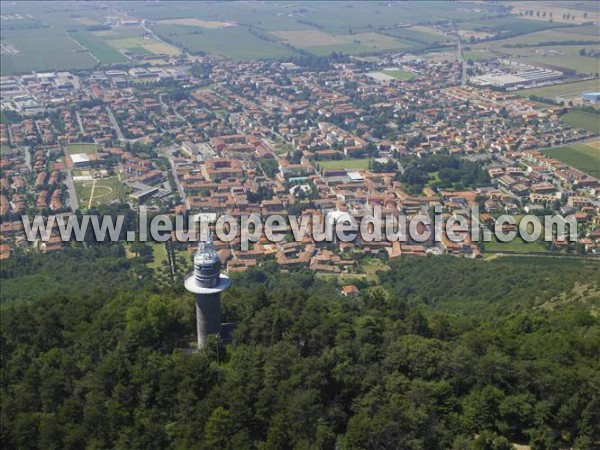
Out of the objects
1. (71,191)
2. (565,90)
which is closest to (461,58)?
(565,90)

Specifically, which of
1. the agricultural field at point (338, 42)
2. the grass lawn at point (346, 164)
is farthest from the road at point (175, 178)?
the agricultural field at point (338, 42)

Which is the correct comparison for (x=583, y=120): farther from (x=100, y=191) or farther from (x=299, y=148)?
(x=100, y=191)

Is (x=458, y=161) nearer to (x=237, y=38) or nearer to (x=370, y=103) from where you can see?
(x=370, y=103)

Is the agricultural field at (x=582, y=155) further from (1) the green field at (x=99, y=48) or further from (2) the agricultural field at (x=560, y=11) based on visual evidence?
(2) the agricultural field at (x=560, y=11)

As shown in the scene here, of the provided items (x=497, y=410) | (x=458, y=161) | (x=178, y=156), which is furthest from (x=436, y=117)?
(x=497, y=410)

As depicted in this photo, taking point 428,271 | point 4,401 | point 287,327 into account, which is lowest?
point 428,271
